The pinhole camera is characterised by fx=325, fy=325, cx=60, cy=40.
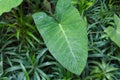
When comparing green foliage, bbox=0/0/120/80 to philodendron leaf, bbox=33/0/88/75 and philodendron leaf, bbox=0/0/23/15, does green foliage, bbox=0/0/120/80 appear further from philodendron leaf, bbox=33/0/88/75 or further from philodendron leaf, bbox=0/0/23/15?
philodendron leaf, bbox=0/0/23/15

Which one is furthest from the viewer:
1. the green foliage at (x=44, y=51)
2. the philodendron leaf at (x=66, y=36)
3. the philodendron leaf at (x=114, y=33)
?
the philodendron leaf at (x=114, y=33)

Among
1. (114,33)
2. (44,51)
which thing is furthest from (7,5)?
(114,33)

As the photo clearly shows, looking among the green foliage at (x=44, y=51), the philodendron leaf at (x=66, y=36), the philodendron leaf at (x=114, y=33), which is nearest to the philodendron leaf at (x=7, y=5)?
the philodendron leaf at (x=66, y=36)

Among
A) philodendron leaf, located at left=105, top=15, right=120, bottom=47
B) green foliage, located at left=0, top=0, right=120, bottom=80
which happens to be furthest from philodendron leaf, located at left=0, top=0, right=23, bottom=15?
philodendron leaf, located at left=105, top=15, right=120, bottom=47

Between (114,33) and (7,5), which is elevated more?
(7,5)

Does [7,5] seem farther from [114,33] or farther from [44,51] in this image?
[114,33]

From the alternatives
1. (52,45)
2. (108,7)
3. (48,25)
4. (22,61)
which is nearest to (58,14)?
(48,25)

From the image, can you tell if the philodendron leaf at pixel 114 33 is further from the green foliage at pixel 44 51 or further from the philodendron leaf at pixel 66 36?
the philodendron leaf at pixel 66 36

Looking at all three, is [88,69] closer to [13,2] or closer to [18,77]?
[18,77]
